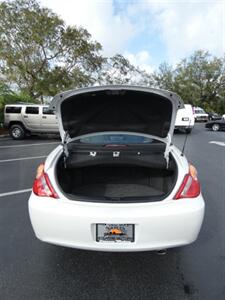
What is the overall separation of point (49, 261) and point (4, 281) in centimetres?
48

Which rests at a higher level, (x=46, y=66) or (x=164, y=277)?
(x=46, y=66)

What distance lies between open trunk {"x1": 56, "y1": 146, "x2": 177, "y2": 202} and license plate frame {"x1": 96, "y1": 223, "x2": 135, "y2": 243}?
0.75m

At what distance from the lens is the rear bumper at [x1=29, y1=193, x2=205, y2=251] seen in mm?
2352

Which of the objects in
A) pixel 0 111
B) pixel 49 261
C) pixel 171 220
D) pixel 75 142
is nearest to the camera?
pixel 171 220

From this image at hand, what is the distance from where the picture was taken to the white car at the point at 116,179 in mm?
2383

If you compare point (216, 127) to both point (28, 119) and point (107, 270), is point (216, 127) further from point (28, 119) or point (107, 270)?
point (107, 270)

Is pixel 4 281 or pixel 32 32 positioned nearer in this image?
pixel 4 281

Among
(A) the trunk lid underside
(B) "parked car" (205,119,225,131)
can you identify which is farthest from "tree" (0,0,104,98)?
(A) the trunk lid underside

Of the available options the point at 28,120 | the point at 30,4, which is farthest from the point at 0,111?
the point at 30,4

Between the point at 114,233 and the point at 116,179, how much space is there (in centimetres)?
123

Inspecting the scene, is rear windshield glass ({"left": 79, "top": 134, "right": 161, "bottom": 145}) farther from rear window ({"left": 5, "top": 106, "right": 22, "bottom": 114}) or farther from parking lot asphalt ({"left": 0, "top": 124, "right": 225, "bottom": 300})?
rear window ({"left": 5, "top": 106, "right": 22, "bottom": 114})

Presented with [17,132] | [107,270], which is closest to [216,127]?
[17,132]

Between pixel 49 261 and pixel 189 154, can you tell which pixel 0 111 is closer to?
pixel 189 154

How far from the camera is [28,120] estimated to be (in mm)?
14242
